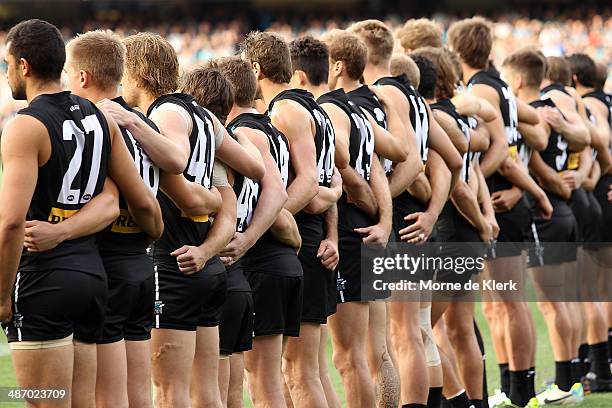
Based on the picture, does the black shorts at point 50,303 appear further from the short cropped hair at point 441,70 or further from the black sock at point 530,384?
the black sock at point 530,384

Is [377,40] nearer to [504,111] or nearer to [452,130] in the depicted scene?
[452,130]

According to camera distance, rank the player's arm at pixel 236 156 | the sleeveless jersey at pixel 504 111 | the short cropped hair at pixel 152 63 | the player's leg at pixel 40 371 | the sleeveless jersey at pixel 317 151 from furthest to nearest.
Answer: the sleeveless jersey at pixel 504 111
the sleeveless jersey at pixel 317 151
the player's arm at pixel 236 156
the short cropped hair at pixel 152 63
the player's leg at pixel 40 371

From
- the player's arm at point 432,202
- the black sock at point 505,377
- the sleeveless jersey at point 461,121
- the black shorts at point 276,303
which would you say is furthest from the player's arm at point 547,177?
the black shorts at point 276,303

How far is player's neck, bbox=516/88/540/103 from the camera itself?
888cm

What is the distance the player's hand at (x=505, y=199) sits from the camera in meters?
8.32

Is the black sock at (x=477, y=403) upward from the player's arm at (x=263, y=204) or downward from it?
downward

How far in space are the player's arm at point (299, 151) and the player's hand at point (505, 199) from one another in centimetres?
273

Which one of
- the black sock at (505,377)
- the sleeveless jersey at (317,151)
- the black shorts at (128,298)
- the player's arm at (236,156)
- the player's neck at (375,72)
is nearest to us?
the black shorts at (128,298)

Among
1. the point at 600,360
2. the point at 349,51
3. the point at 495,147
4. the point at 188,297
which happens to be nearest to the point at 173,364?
the point at 188,297

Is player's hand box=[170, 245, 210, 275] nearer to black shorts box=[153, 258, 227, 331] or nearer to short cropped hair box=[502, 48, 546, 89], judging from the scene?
black shorts box=[153, 258, 227, 331]

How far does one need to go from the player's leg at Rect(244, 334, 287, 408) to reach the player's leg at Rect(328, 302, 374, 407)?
727 mm

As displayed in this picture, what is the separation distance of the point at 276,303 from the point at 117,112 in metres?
1.38

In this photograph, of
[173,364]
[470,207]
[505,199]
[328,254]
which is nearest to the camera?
[173,364]

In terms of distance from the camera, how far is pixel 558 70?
31.4 ft
